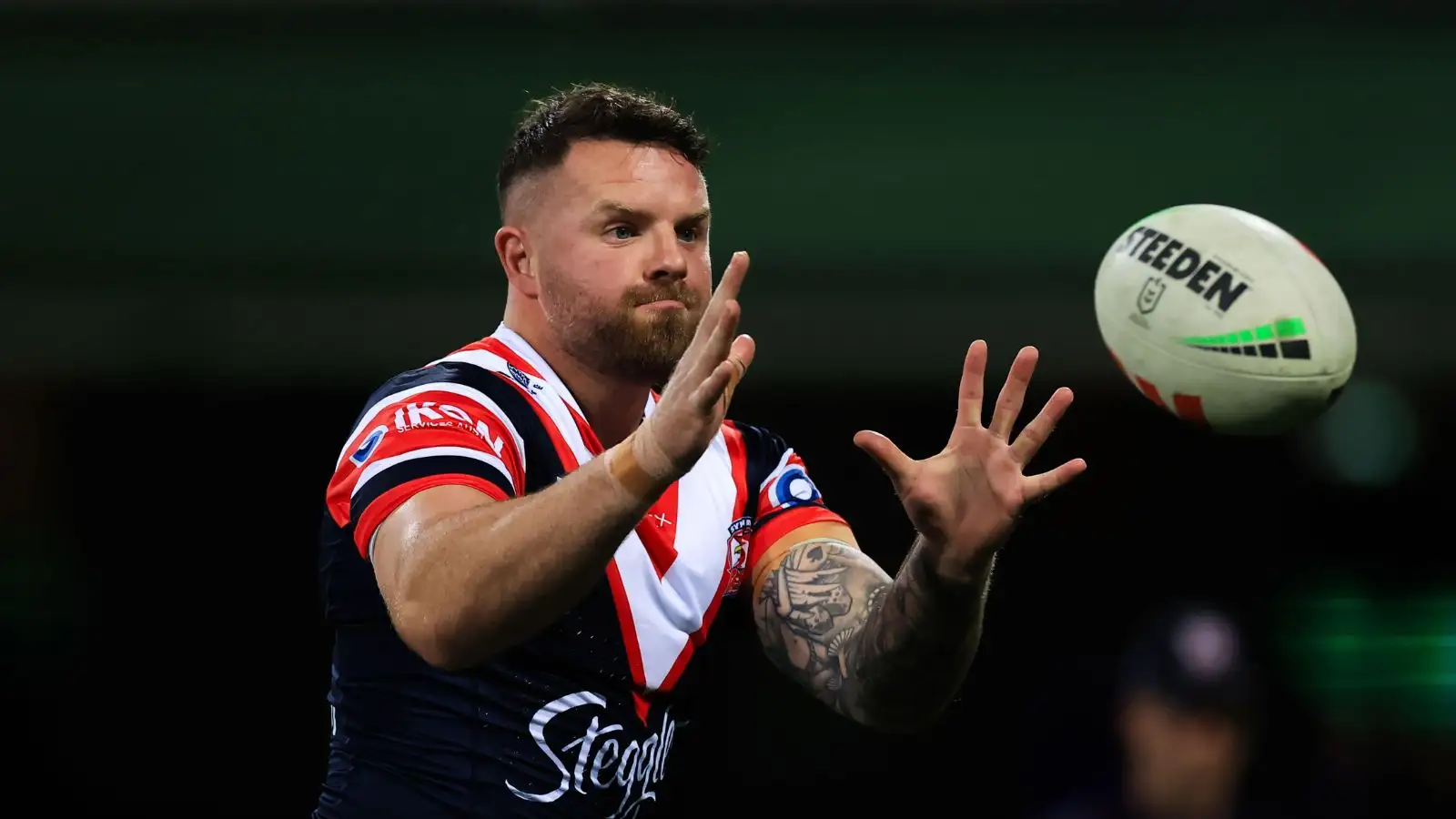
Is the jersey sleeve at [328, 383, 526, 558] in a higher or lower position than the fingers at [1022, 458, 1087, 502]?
higher

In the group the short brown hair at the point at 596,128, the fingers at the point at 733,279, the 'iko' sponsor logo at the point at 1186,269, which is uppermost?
the short brown hair at the point at 596,128

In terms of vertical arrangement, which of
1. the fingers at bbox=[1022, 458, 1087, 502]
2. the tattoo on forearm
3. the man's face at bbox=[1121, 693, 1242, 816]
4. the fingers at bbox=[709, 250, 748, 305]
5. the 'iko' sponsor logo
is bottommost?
the man's face at bbox=[1121, 693, 1242, 816]

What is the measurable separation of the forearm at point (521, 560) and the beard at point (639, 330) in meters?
0.92

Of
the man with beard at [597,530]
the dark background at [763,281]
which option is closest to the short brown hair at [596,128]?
the man with beard at [597,530]

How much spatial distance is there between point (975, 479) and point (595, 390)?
1061 millimetres

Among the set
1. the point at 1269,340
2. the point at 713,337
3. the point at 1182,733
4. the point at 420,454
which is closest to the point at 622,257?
the point at 420,454

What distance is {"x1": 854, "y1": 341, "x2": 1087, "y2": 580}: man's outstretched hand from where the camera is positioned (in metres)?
3.37

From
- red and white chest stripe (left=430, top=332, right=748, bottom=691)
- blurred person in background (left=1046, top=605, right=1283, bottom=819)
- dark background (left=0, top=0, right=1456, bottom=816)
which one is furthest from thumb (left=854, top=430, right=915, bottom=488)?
dark background (left=0, top=0, right=1456, bottom=816)

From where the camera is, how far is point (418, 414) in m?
3.37

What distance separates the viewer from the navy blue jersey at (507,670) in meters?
3.54

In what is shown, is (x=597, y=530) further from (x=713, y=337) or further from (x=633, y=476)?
(x=713, y=337)

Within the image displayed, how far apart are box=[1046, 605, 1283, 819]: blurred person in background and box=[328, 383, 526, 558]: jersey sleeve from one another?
240cm

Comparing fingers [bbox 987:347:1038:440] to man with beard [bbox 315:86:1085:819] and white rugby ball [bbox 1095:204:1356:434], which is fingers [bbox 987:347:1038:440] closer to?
man with beard [bbox 315:86:1085:819]

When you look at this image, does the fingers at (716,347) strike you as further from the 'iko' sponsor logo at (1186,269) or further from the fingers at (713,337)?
the 'iko' sponsor logo at (1186,269)
